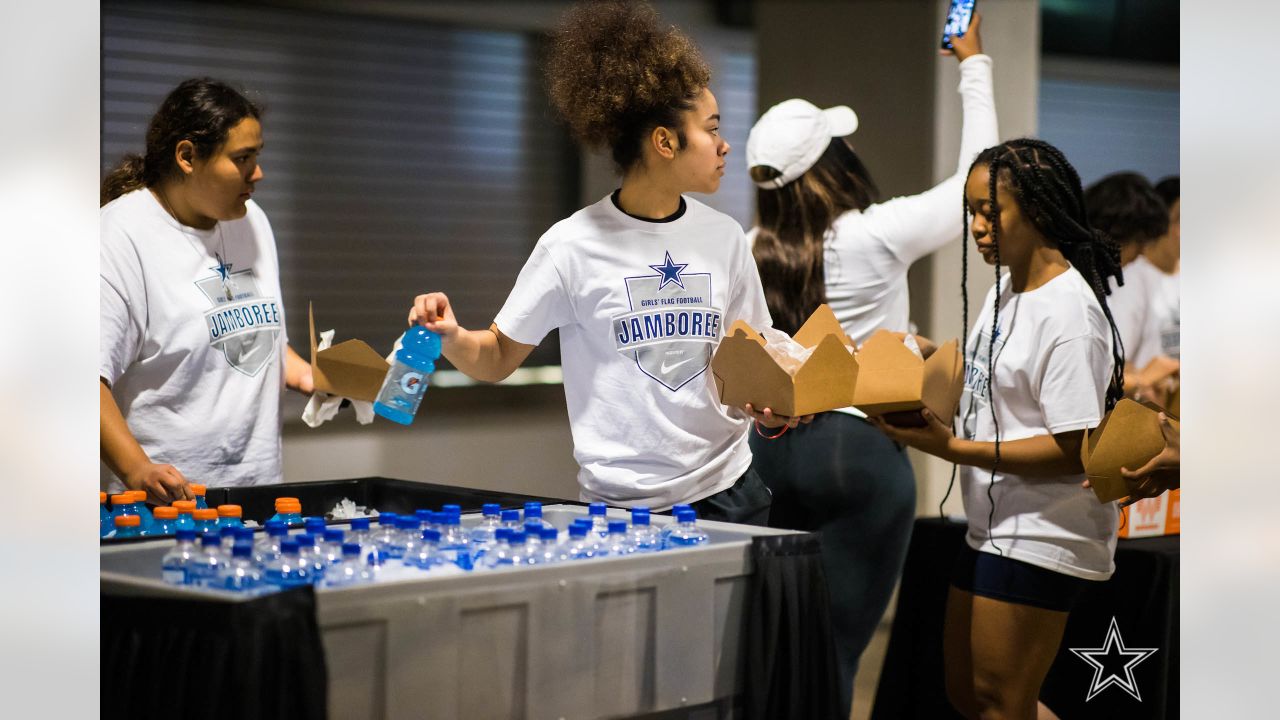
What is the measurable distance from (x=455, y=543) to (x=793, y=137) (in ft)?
4.77

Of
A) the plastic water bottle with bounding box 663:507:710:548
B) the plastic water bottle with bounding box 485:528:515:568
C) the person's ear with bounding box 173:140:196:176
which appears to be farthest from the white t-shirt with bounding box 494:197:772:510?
the person's ear with bounding box 173:140:196:176

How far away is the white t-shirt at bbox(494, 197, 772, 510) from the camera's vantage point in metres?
2.34

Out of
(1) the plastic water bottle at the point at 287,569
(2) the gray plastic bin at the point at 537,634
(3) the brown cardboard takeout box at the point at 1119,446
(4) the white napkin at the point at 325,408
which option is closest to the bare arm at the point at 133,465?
(4) the white napkin at the point at 325,408

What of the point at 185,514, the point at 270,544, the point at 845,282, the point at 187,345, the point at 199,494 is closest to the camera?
the point at 270,544

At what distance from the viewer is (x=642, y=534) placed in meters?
2.04

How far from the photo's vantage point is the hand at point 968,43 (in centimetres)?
311

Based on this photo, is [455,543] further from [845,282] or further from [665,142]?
[845,282]

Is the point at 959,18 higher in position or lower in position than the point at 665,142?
higher

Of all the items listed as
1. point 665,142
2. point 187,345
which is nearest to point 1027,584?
point 665,142

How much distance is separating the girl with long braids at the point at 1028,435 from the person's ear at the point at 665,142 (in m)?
0.59

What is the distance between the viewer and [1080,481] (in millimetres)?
2430

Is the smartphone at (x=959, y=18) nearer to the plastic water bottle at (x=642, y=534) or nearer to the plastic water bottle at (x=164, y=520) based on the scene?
the plastic water bottle at (x=642, y=534)
